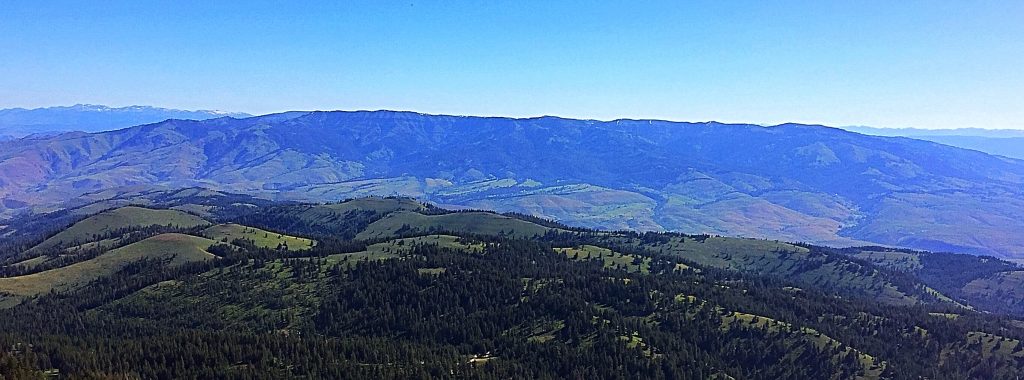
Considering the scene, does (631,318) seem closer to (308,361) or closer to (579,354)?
(579,354)

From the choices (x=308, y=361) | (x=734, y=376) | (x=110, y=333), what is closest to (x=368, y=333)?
(x=308, y=361)

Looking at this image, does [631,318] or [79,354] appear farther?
[631,318]

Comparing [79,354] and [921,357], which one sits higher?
[79,354]

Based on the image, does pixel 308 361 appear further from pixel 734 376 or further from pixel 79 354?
pixel 734 376

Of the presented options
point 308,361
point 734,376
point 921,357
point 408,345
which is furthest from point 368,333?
point 921,357

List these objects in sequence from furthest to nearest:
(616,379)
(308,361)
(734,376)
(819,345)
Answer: (819,345) → (734,376) → (616,379) → (308,361)

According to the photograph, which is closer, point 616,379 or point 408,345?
point 616,379

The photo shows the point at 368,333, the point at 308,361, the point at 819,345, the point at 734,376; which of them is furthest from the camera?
the point at 368,333

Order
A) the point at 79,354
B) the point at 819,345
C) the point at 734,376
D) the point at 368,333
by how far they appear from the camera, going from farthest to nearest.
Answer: the point at 368,333
the point at 819,345
the point at 734,376
the point at 79,354

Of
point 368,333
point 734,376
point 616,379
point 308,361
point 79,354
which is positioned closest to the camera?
point 79,354
